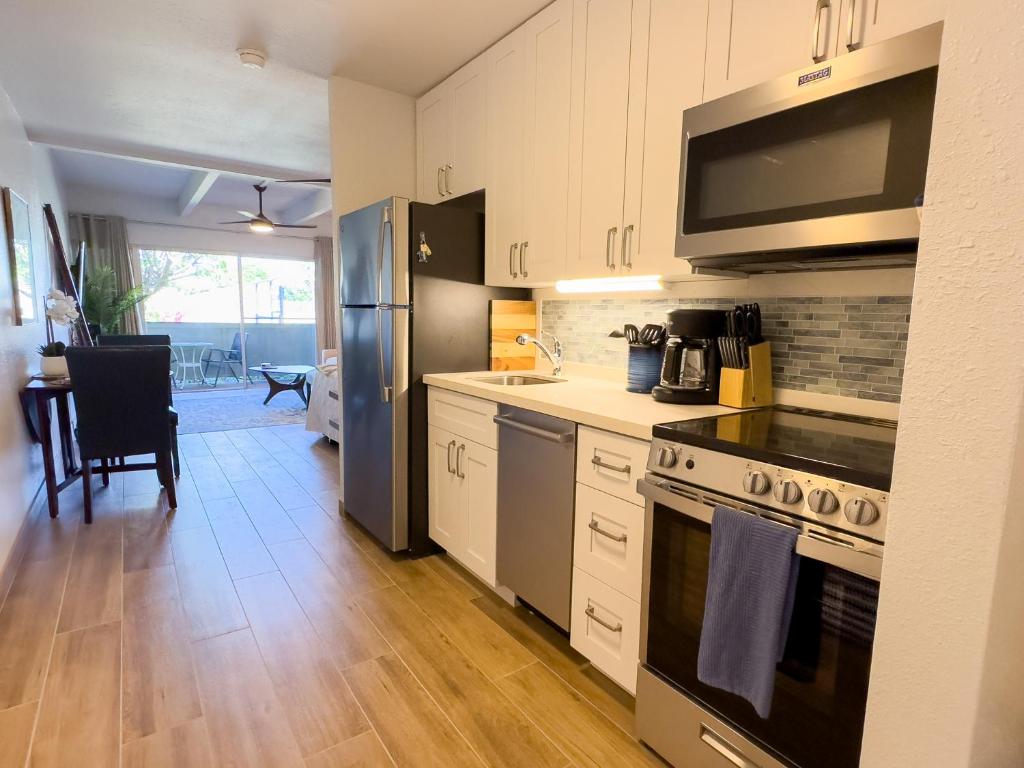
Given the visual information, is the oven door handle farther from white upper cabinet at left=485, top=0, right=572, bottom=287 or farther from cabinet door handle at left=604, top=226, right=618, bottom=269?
white upper cabinet at left=485, top=0, right=572, bottom=287

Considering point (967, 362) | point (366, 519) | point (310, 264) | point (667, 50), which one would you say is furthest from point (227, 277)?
point (967, 362)

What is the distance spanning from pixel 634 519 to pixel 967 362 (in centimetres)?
99

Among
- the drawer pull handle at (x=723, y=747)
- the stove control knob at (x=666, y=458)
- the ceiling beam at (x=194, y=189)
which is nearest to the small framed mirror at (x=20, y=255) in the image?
the ceiling beam at (x=194, y=189)

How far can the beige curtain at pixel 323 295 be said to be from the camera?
7.83 m

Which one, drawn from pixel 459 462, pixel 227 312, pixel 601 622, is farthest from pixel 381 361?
pixel 227 312

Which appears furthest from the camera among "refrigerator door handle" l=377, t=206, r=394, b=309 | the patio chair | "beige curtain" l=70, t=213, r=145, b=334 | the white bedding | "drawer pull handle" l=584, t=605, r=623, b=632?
the patio chair

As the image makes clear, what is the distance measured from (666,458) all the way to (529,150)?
1586mm

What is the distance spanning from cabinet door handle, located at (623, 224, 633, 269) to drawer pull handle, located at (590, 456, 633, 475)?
0.72m

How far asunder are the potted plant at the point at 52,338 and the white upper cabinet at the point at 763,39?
11.5 feet

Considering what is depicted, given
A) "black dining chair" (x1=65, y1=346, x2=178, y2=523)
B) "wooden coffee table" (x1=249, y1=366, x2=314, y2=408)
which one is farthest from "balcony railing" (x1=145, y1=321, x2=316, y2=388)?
"black dining chair" (x1=65, y1=346, x2=178, y2=523)

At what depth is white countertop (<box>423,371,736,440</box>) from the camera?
62.2 inches

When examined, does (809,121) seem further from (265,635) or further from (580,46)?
(265,635)

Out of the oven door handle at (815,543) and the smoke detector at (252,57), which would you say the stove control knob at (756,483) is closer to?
the oven door handle at (815,543)

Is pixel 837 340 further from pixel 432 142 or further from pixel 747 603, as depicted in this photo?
pixel 432 142
